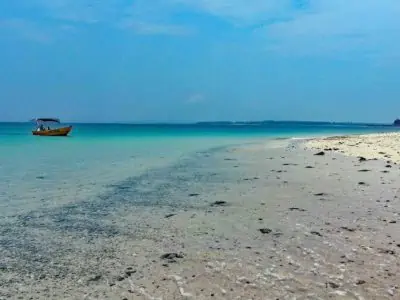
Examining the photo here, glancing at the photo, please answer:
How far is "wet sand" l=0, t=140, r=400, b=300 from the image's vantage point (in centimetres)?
604

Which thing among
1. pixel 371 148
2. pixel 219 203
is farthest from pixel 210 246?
pixel 371 148

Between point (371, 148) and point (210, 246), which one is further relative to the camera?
Result: point (371, 148)

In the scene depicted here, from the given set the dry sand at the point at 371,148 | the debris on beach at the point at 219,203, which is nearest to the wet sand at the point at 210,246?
the debris on beach at the point at 219,203

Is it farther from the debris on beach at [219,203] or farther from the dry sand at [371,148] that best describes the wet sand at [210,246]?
the dry sand at [371,148]

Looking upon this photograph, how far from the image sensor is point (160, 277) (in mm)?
6461

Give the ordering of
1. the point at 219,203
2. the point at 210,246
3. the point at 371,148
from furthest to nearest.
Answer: the point at 371,148
the point at 219,203
the point at 210,246

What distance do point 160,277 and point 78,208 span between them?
5997 mm

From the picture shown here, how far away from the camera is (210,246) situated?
798cm

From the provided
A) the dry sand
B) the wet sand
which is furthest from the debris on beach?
the dry sand

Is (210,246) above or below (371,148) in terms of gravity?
below

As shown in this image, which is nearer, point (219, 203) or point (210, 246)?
point (210, 246)

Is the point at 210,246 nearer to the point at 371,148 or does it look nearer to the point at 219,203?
the point at 219,203

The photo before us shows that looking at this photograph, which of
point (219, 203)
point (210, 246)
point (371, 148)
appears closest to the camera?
point (210, 246)

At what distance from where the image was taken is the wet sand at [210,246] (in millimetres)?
6035
